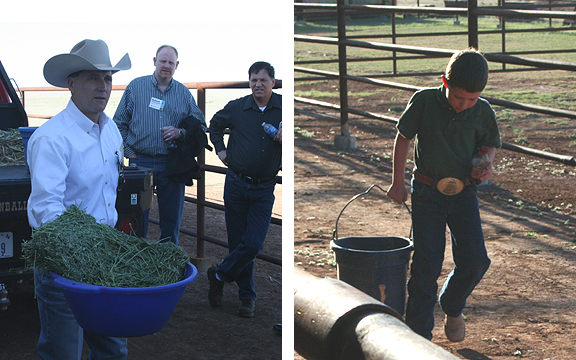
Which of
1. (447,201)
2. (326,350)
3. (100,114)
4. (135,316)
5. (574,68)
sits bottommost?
(326,350)

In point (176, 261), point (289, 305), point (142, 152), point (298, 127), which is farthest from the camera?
point (298, 127)

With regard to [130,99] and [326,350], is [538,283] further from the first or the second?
[130,99]

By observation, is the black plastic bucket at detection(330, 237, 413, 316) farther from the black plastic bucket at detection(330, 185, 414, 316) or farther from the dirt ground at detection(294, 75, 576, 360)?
the dirt ground at detection(294, 75, 576, 360)

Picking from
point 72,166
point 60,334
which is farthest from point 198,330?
point 72,166

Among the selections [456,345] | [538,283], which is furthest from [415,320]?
[538,283]

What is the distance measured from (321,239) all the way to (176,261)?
9.27 ft

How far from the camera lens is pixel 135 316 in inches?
81.7

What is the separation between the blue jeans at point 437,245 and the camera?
3.23 metres

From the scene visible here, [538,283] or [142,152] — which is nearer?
[538,283]

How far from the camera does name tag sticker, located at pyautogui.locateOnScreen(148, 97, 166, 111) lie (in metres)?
4.54

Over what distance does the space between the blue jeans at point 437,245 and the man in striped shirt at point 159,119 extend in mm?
1960

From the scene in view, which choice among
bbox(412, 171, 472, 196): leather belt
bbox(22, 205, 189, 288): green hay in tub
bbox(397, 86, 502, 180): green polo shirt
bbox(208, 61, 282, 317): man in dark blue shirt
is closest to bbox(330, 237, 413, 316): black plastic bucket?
bbox(412, 171, 472, 196): leather belt

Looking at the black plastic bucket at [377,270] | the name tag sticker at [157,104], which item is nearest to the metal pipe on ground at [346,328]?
the black plastic bucket at [377,270]

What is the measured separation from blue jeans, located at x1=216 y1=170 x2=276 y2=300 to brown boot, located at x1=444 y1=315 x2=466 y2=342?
1304mm
